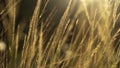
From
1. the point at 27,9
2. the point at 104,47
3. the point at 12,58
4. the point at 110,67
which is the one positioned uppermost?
the point at 27,9

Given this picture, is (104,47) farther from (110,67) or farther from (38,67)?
(38,67)

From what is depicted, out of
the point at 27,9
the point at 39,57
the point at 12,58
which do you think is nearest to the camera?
the point at 39,57

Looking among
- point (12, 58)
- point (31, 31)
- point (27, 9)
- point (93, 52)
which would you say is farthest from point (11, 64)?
point (27, 9)

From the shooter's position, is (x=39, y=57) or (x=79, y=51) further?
(x=79, y=51)

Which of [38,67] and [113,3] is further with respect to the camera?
[113,3]

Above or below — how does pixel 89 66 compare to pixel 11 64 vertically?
below

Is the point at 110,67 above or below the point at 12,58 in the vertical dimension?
below

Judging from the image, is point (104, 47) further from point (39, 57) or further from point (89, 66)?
point (39, 57)

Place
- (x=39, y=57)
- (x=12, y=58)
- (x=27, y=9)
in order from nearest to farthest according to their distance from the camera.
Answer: (x=39, y=57) < (x=12, y=58) < (x=27, y=9)

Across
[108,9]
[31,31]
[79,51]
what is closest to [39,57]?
[31,31]
